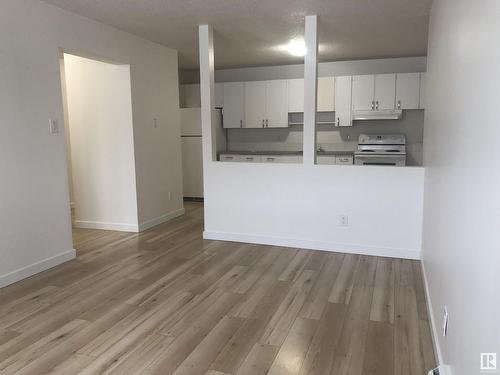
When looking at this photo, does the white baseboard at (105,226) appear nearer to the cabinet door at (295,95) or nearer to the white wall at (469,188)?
the cabinet door at (295,95)

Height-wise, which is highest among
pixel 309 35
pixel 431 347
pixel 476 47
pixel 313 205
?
pixel 309 35

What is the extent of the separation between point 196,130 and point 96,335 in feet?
16.0

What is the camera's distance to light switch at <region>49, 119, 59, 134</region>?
143 inches

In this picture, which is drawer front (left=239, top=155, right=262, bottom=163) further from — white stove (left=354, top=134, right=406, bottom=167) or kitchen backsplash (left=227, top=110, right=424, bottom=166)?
white stove (left=354, top=134, right=406, bottom=167)

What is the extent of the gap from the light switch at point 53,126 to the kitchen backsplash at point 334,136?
406 cm

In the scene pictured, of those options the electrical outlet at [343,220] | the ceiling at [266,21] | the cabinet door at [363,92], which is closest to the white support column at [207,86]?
the ceiling at [266,21]

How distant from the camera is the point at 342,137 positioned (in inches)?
265

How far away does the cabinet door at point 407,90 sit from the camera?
5.97 m

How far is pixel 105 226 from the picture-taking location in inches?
201

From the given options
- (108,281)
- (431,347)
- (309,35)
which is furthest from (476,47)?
(108,281)

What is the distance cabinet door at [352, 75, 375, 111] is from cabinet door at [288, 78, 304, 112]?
A: 0.84 m

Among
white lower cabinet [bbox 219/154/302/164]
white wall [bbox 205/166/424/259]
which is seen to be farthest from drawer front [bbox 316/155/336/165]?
white wall [bbox 205/166/424/259]

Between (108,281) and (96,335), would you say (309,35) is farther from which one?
(96,335)

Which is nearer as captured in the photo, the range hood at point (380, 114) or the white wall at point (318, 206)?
the white wall at point (318, 206)
